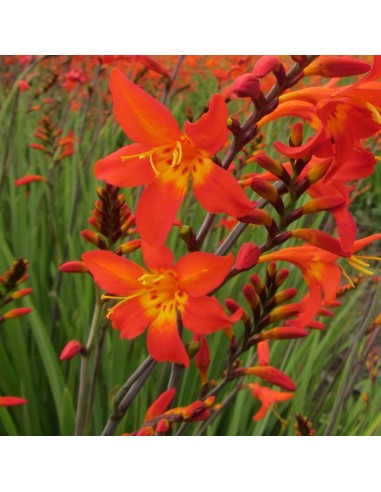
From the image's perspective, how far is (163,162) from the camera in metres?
0.55

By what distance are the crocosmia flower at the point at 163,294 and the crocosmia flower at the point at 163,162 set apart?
55 millimetres

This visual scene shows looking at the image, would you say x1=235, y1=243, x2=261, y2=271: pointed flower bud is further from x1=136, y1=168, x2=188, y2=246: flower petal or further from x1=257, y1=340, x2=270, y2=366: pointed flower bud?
x1=257, y1=340, x2=270, y2=366: pointed flower bud

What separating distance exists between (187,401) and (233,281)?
10.7 inches

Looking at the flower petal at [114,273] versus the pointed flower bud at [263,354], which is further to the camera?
the pointed flower bud at [263,354]

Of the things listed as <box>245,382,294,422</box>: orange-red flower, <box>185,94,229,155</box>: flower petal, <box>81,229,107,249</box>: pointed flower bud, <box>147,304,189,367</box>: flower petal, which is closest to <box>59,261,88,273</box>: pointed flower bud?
<box>81,229,107,249</box>: pointed flower bud

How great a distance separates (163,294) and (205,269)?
0.30 ft

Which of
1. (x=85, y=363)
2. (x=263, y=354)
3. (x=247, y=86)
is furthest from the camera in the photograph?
(x=263, y=354)

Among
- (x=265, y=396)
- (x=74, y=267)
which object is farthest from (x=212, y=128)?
(x=265, y=396)

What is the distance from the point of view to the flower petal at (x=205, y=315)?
0.54 m

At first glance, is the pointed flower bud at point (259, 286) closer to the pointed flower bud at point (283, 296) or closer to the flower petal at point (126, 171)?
the pointed flower bud at point (283, 296)

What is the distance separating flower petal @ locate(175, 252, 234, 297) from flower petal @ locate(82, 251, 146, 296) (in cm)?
6

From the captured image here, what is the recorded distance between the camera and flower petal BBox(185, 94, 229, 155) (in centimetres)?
48

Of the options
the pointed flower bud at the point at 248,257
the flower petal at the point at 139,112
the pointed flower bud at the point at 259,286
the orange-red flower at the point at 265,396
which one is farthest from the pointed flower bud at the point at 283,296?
the orange-red flower at the point at 265,396

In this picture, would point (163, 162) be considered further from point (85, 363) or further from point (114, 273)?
point (85, 363)
